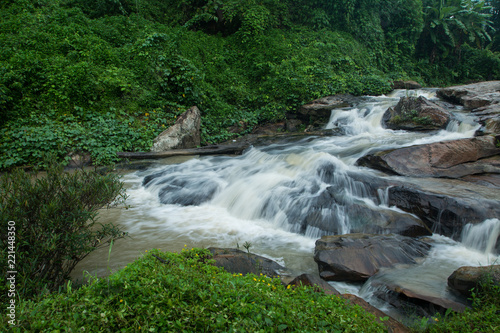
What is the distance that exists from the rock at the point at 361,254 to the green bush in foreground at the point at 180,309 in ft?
4.87

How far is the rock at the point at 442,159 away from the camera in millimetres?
Result: 7359

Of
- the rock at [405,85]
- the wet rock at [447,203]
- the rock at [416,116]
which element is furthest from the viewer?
the rock at [405,85]

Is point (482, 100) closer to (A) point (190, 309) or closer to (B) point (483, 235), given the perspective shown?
(B) point (483, 235)

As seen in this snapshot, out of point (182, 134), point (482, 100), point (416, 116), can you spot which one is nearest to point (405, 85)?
point (482, 100)

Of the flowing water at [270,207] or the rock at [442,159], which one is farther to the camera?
the rock at [442,159]

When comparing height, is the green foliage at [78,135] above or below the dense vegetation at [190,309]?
above

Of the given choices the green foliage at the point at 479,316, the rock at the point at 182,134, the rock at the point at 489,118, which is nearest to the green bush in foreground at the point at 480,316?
the green foliage at the point at 479,316

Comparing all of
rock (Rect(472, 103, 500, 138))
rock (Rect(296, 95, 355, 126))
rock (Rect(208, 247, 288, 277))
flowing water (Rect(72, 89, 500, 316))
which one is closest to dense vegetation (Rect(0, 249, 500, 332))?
rock (Rect(208, 247, 288, 277))

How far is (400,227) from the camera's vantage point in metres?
5.52

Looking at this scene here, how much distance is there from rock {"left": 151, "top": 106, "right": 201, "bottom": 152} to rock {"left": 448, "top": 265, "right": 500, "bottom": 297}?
8799 mm

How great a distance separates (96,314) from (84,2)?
18.1m

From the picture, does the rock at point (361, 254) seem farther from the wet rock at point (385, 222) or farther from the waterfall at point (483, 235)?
the waterfall at point (483, 235)

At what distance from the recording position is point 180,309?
8.13ft

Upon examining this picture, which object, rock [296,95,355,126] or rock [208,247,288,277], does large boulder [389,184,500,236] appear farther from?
rock [296,95,355,126]
